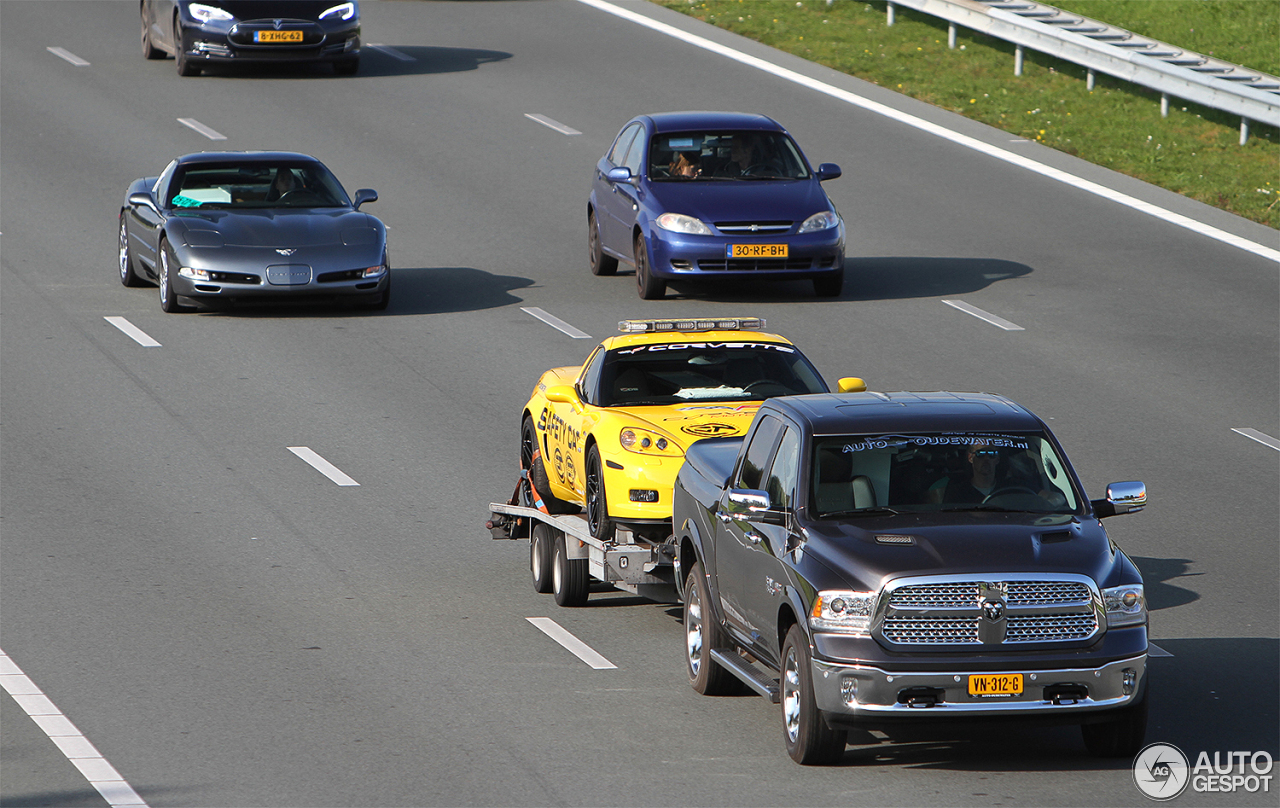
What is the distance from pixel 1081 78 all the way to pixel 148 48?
1510 centimetres

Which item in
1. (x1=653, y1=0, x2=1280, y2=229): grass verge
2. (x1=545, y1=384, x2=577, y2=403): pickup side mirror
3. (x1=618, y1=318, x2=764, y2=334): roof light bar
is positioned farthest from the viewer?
(x1=653, y1=0, x2=1280, y2=229): grass verge

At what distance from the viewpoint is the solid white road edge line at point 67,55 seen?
35.6 m

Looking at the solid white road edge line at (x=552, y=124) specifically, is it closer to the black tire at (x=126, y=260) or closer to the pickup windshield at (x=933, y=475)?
the black tire at (x=126, y=260)

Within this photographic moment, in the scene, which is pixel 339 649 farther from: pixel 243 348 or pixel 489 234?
pixel 489 234

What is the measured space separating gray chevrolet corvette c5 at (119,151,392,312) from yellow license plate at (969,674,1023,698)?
1339 centimetres

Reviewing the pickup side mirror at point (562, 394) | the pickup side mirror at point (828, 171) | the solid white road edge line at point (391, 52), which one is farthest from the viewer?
the solid white road edge line at point (391, 52)

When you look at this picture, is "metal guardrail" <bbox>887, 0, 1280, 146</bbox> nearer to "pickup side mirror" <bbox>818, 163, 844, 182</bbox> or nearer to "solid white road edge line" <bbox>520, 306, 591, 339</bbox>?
"pickup side mirror" <bbox>818, 163, 844, 182</bbox>

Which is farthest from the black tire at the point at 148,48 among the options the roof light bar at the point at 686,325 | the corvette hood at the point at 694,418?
the corvette hood at the point at 694,418

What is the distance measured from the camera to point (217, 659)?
11.9 metres

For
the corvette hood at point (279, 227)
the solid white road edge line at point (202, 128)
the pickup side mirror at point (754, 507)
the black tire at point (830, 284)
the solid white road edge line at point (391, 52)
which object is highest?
the pickup side mirror at point (754, 507)

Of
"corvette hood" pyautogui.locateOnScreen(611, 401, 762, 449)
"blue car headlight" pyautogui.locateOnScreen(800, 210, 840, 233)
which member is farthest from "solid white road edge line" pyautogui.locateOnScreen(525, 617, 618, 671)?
"blue car headlight" pyautogui.locateOnScreen(800, 210, 840, 233)

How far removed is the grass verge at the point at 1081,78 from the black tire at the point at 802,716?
18371mm

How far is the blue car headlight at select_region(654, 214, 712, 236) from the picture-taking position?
73.2 feet
